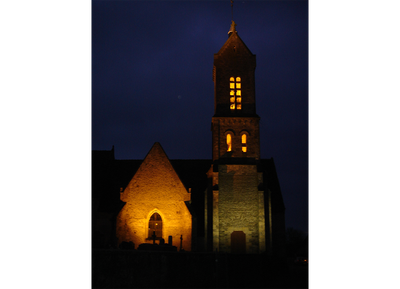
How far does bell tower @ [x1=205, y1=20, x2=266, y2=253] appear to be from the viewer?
29422 mm

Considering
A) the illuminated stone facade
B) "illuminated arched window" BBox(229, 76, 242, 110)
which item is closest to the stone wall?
the illuminated stone facade

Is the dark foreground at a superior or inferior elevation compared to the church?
inferior

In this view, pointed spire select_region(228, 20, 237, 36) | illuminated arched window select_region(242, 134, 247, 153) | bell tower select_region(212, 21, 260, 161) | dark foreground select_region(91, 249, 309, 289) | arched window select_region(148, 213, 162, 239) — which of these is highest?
pointed spire select_region(228, 20, 237, 36)

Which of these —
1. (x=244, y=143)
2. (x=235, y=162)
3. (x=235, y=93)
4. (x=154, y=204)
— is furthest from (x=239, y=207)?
(x=235, y=93)

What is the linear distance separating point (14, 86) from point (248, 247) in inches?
1097

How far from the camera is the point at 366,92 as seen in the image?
3.16 metres

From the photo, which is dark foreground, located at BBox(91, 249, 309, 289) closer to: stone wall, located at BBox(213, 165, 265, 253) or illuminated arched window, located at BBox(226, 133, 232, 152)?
stone wall, located at BBox(213, 165, 265, 253)

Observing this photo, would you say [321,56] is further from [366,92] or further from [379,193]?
[379,193]

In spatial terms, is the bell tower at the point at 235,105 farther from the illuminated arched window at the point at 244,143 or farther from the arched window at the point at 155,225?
the arched window at the point at 155,225

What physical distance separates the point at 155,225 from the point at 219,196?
18.8 ft

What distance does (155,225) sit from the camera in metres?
30.2

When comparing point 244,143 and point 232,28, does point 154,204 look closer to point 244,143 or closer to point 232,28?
point 244,143

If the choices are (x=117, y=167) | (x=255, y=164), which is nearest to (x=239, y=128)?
(x=255, y=164)

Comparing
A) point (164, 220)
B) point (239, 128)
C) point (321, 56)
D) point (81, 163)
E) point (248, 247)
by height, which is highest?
point (239, 128)
